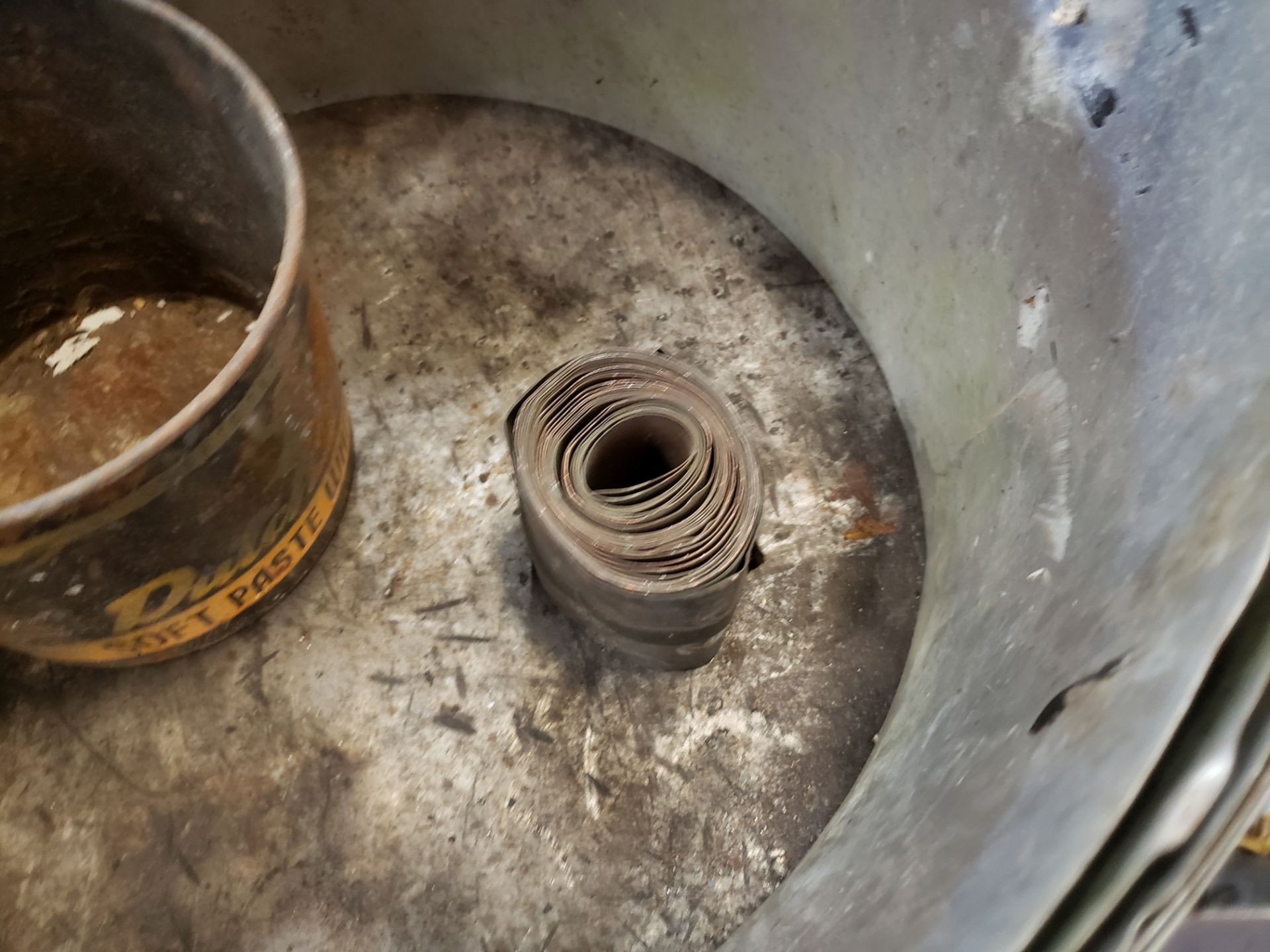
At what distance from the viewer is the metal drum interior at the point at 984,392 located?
58 cm

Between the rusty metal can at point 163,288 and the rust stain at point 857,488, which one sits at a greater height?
the rust stain at point 857,488

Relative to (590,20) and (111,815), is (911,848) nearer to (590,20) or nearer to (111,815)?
(111,815)

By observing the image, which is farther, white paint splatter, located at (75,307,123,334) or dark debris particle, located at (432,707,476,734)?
white paint splatter, located at (75,307,123,334)

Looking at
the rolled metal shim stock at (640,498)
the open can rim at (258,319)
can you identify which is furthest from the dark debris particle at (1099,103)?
the open can rim at (258,319)

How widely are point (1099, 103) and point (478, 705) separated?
0.99m

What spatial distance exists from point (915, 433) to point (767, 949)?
2.33ft

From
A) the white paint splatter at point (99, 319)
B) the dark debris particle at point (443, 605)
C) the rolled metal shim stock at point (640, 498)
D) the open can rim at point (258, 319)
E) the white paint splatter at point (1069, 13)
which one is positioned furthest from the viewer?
the white paint splatter at point (99, 319)

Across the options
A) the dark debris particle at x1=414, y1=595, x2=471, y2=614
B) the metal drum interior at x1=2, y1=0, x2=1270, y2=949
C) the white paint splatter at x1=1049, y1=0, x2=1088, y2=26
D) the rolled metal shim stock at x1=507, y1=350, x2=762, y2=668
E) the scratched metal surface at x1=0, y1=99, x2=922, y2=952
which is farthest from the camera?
the dark debris particle at x1=414, y1=595, x2=471, y2=614

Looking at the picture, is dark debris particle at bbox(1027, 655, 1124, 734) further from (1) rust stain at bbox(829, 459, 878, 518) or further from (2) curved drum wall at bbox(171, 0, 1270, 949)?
(1) rust stain at bbox(829, 459, 878, 518)

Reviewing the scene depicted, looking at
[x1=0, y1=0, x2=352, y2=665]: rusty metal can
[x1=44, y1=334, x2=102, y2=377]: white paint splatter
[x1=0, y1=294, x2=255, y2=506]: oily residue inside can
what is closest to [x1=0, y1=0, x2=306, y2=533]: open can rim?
[x1=0, y1=0, x2=352, y2=665]: rusty metal can

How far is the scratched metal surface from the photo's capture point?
1.08 m

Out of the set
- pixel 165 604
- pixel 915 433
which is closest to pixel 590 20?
pixel 915 433

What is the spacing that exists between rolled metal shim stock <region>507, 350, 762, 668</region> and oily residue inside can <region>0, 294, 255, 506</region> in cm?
58

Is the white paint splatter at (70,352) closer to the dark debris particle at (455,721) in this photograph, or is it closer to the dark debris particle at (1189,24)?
the dark debris particle at (455,721)
